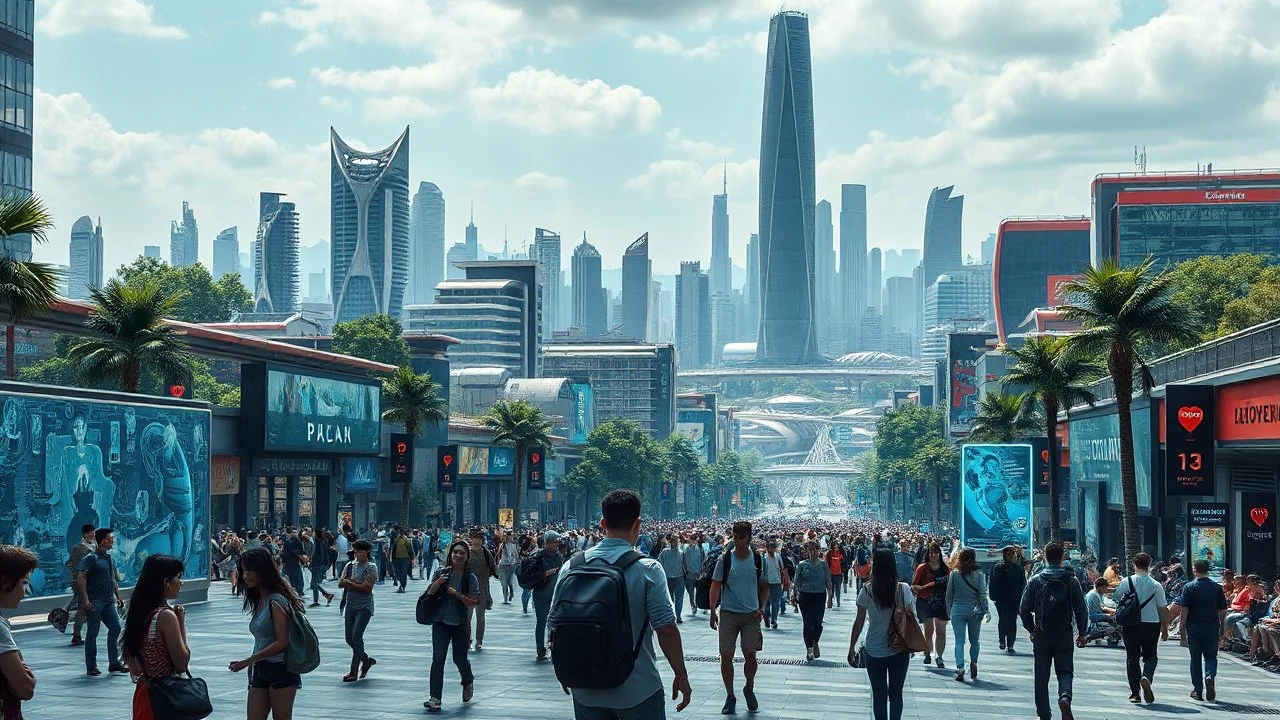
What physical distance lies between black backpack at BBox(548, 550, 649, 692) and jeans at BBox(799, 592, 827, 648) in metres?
13.3

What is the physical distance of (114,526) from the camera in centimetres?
2958

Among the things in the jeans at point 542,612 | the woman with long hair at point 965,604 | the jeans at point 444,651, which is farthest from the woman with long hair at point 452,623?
the woman with long hair at point 965,604

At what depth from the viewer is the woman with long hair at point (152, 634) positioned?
8.88 m

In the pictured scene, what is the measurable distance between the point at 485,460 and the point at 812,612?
68.0 m

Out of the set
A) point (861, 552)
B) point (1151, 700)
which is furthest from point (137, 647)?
point (861, 552)

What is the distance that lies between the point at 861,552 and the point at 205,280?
10837 cm

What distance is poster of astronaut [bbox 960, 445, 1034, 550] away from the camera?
38.8m

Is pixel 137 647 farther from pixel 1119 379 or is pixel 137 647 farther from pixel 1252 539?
pixel 1119 379

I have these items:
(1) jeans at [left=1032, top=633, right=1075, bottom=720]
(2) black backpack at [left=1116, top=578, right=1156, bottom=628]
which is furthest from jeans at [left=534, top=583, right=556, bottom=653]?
(1) jeans at [left=1032, top=633, right=1075, bottom=720]

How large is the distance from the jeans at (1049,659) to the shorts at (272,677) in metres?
7.21

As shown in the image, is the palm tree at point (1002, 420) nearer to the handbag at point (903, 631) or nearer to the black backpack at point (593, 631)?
the handbag at point (903, 631)

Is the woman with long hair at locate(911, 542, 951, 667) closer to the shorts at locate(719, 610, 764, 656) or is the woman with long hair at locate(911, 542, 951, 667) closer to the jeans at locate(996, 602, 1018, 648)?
the jeans at locate(996, 602, 1018, 648)

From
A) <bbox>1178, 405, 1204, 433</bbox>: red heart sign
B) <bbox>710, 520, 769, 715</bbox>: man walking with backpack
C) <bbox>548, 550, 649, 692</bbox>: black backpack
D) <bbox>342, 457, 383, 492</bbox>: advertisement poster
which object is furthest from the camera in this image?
<bbox>342, 457, 383, 492</bbox>: advertisement poster

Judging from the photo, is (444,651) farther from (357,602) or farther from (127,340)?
(127,340)
